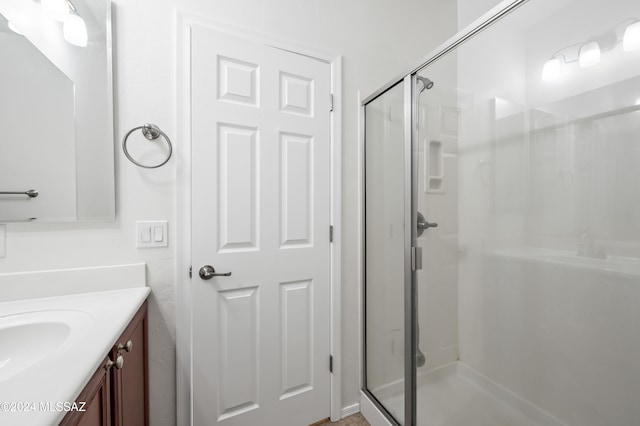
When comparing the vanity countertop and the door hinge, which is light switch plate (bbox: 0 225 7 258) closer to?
the vanity countertop

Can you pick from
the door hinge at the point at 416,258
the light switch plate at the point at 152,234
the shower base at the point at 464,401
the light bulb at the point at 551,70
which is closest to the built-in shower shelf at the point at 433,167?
the door hinge at the point at 416,258

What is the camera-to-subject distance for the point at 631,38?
0.64 metres

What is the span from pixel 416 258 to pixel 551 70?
2.67 ft

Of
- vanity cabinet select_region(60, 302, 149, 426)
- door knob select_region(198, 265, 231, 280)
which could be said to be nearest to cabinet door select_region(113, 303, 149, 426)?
vanity cabinet select_region(60, 302, 149, 426)

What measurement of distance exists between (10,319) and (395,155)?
5.09ft

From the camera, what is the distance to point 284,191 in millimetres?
1384

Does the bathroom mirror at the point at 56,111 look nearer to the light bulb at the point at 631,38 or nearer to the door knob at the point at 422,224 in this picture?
the door knob at the point at 422,224

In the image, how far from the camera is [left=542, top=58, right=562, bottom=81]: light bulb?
775mm

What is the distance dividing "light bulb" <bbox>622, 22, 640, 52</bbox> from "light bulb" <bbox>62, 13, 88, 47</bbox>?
1.71 m

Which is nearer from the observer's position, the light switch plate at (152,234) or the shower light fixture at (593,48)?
the shower light fixture at (593,48)

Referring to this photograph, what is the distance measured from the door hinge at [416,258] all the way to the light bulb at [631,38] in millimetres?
867

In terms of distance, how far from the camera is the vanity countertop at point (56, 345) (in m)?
0.43

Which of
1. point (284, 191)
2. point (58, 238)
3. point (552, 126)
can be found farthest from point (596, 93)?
point (58, 238)

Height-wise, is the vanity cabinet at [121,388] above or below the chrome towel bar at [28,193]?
below
